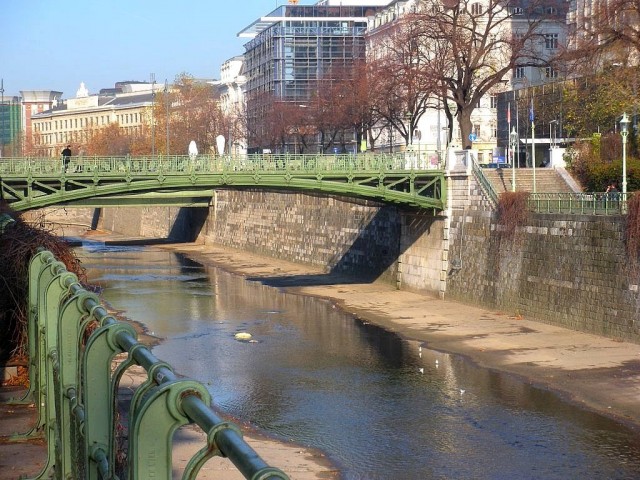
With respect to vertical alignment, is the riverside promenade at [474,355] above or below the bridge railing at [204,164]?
below

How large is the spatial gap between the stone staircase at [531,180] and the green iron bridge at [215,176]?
2268 millimetres

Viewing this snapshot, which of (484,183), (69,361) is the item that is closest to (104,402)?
(69,361)

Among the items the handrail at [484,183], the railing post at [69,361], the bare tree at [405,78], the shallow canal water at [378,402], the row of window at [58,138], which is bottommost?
the shallow canal water at [378,402]

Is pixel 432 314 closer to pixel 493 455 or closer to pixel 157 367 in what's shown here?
pixel 493 455

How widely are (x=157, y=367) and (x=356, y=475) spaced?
51.6 feet

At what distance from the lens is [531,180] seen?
156 ft

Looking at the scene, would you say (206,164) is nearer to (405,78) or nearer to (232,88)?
(405,78)

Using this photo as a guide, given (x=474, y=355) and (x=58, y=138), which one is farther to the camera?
(x=58, y=138)

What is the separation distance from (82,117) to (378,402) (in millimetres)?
165667

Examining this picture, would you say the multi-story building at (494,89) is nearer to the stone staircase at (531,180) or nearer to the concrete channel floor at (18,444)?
the stone staircase at (531,180)

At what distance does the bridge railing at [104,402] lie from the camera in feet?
13.2

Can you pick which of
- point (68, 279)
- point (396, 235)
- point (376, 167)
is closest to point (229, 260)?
point (396, 235)

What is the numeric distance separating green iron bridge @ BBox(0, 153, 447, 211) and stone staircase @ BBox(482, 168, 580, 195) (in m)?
2.27

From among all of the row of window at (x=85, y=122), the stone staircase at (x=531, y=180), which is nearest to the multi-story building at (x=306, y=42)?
the row of window at (x=85, y=122)
